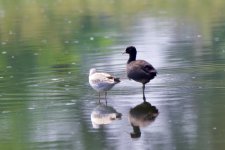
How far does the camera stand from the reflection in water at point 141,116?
1294cm

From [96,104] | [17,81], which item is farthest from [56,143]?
[17,81]

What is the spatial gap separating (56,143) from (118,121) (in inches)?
67.2

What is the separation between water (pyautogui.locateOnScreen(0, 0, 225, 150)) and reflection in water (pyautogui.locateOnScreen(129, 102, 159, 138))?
2.8 inches

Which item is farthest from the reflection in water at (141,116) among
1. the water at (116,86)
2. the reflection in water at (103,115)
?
the reflection in water at (103,115)

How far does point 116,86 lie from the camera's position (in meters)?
17.1

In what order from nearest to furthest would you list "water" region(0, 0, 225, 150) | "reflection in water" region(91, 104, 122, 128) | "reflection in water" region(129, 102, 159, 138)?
"water" region(0, 0, 225, 150) < "reflection in water" region(129, 102, 159, 138) < "reflection in water" region(91, 104, 122, 128)

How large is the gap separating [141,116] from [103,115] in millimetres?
650

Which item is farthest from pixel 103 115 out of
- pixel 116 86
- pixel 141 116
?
pixel 116 86

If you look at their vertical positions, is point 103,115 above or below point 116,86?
above

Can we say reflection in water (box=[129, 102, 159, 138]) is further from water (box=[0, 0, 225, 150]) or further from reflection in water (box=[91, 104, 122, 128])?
reflection in water (box=[91, 104, 122, 128])

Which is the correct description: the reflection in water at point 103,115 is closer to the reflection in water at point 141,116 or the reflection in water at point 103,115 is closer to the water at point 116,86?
the water at point 116,86

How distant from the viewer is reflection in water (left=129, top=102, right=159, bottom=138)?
12938 millimetres

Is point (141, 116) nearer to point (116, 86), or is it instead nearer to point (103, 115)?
point (103, 115)

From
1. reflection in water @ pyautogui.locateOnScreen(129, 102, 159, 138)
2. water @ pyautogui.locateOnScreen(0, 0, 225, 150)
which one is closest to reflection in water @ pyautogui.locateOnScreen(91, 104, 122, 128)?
water @ pyautogui.locateOnScreen(0, 0, 225, 150)
